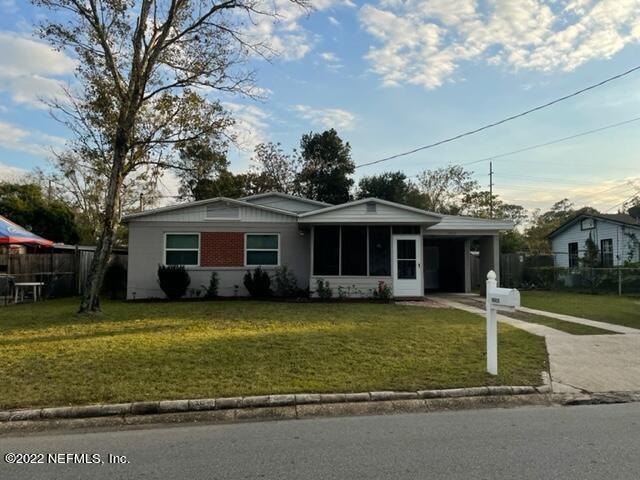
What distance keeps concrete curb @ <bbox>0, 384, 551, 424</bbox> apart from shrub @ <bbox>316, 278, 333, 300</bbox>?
34.3 ft

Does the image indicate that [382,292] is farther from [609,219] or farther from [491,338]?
[609,219]

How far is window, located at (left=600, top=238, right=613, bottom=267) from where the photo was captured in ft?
81.9

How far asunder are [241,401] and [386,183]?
3519 cm

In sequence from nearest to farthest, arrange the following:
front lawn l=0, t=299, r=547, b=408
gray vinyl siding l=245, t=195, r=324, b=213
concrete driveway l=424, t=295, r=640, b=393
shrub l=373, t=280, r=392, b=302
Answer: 1. front lawn l=0, t=299, r=547, b=408
2. concrete driveway l=424, t=295, r=640, b=393
3. shrub l=373, t=280, r=392, b=302
4. gray vinyl siding l=245, t=195, r=324, b=213

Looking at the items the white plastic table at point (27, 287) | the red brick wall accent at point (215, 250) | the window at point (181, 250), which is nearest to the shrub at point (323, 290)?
the red brick wall accent at point (215, 250)

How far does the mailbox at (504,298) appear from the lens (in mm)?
6555

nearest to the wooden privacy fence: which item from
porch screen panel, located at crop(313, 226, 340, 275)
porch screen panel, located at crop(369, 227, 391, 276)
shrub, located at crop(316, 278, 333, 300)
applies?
porch screen panel, located at crop(313, 226, 340, 275)

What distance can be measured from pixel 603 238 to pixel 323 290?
1762 centimetres

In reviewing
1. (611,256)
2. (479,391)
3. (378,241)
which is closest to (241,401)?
(479,391)

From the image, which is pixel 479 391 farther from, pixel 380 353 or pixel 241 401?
pixel 241 401

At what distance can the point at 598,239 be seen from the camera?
25906 mm

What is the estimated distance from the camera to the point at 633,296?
18.9m

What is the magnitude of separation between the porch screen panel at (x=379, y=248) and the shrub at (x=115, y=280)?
32.2 ft

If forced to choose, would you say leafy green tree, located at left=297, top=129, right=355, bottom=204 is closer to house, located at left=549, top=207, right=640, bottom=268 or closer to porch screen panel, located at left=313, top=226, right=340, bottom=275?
house, located at left=549, top=207, right=640, bottom=268
